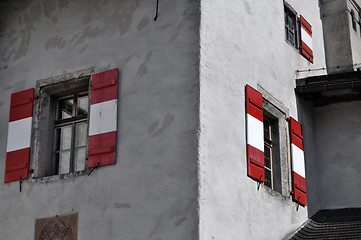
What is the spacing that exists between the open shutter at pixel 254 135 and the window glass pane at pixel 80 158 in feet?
6.89

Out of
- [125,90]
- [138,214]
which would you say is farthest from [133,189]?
[125,90]

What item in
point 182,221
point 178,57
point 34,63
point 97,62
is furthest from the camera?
point 34,63

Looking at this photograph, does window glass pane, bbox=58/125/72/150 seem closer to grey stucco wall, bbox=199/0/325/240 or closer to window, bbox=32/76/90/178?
window, bbox=32/76/90/178

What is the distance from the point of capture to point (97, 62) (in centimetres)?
886

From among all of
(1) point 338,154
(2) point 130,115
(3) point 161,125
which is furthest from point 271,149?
(2) point 130,115

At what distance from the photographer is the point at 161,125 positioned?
7980 mm

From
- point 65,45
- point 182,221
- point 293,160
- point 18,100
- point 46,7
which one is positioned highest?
point 46,7

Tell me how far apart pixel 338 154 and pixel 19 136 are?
4.77m

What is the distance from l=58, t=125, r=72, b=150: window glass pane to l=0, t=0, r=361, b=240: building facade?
0.07 feet

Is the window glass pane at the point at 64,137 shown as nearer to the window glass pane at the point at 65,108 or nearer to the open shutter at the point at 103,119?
the window glass pane at the point at 65,108

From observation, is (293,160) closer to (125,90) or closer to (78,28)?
(125,90)

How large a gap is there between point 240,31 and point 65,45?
93.4 inches

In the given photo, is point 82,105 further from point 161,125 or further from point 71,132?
point 161,125

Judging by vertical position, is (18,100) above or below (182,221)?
above
